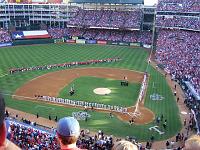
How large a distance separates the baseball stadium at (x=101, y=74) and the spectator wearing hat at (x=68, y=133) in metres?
0.02

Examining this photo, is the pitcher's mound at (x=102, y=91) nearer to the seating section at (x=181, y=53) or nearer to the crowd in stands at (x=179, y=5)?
the seating section at (x=181, y=53)

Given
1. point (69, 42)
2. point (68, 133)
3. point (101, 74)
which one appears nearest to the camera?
point (68, 133)

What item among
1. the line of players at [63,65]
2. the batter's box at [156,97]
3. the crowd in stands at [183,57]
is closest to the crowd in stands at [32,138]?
the crowd in stands at [183,57]

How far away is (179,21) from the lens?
72.8 m

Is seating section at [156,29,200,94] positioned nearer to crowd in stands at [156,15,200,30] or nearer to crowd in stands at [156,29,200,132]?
crowd in stands at [156,29,200,132]

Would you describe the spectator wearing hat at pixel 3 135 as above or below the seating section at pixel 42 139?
above

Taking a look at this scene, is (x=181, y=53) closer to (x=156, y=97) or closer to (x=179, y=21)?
(x=179, y=21)

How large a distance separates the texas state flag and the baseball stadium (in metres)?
0.25

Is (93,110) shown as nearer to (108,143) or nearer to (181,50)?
(108,143)

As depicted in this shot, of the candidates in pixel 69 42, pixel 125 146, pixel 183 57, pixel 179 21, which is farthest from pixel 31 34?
pixel 125 146

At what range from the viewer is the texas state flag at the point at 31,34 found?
77.3 metres

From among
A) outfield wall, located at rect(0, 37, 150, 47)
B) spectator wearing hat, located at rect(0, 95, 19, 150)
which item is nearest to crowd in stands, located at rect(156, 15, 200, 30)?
outfield wall, located at rect(0, 37, 150, 47)

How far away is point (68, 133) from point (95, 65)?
163 ft

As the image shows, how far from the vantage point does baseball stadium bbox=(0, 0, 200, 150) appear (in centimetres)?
2677
